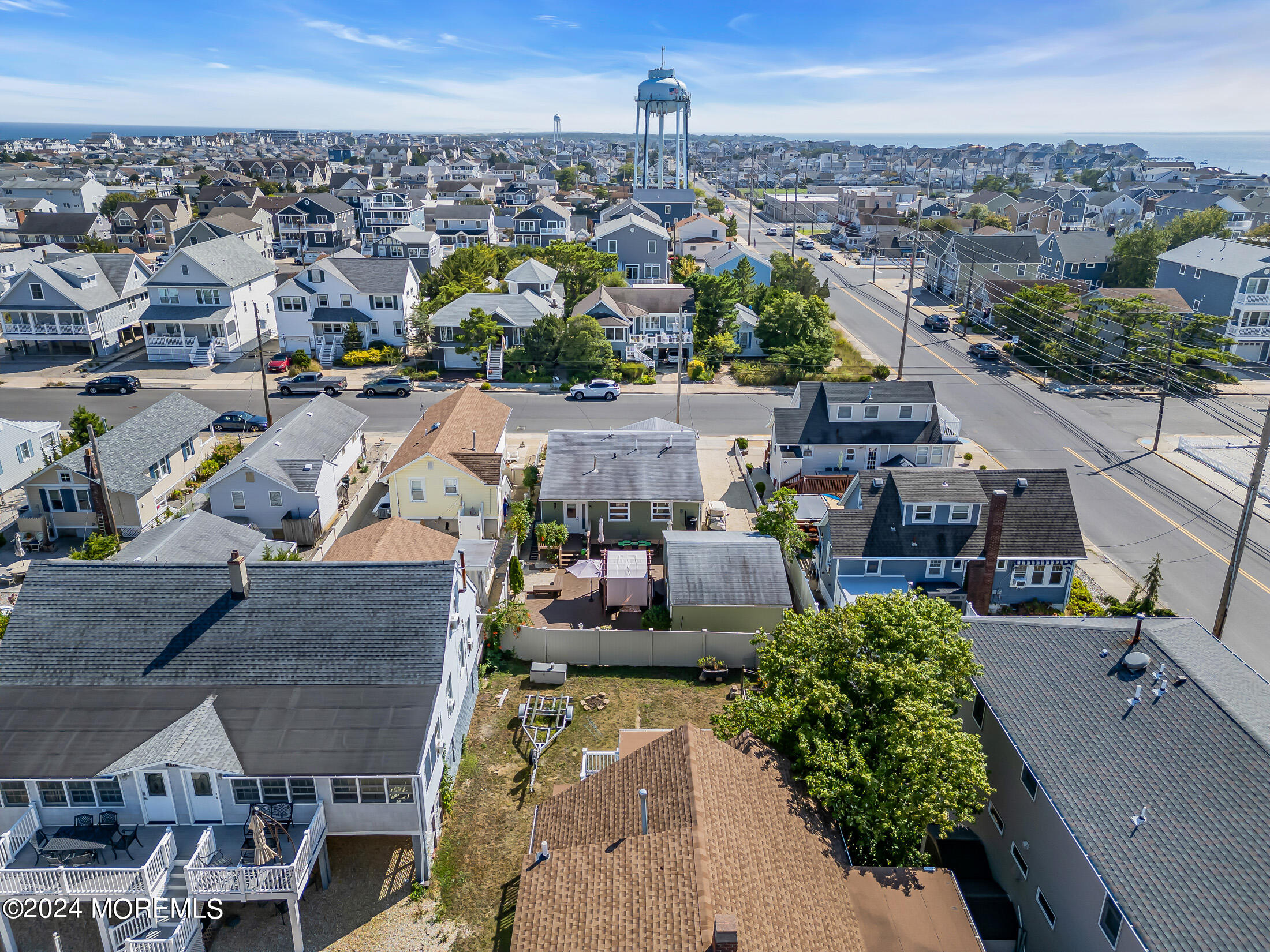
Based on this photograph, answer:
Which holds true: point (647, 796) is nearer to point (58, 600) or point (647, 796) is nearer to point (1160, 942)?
point (1160, 942)

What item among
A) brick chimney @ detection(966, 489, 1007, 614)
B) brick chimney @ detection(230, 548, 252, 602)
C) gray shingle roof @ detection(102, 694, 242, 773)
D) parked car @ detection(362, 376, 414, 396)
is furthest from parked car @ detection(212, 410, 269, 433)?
brick chimney @ detection(966, 489, 1007, 614)

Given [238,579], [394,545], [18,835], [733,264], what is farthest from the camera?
[733,264]

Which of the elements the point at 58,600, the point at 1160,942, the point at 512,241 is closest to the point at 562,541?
the point at 58,600

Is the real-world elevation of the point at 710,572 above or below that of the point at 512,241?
below

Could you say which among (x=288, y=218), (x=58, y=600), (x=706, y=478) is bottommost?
(x=706, y=478)

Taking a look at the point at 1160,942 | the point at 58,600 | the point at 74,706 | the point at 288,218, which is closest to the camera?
the point at 1160,942

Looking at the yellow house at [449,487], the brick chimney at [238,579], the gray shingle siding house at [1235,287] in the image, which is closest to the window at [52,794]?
the brick chimney at [238,579]

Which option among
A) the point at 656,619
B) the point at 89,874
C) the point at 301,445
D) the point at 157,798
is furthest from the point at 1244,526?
the point at 301,445

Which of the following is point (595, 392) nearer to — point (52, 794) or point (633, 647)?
point (633, 647)
